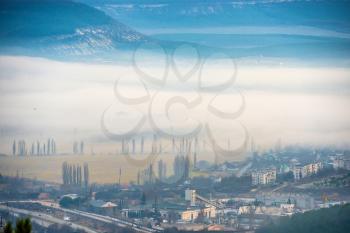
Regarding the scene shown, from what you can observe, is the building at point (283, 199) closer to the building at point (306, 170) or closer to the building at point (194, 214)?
the building at point (306, 170)

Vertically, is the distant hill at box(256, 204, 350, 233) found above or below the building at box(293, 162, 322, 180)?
below

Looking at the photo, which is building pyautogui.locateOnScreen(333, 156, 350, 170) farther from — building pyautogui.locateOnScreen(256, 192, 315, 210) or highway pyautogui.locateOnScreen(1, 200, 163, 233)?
highway pyautogui.locateOnScreen(1, 200, 163, 233)

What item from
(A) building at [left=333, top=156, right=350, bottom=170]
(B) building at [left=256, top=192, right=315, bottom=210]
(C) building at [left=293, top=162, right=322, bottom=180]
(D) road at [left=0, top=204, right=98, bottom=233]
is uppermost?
(A) building at [left=333, top=156, right=350, bottom=170]

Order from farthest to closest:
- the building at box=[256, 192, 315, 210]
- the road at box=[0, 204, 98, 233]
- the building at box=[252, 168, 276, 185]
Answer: the building at box=[252, 168, 276, 185], the building at box=[256, 192, 315, 210], the road at box=[0, 204, 98, 233]

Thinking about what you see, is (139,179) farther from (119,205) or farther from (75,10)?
(75,10)

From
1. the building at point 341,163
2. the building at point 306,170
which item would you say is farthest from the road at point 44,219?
the building at point 341,163

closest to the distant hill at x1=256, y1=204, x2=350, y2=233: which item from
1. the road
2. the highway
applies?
the highway

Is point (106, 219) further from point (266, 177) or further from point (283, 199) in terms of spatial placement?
point (283, 199)

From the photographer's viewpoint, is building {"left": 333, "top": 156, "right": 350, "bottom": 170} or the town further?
building {"left": 333, "top": 156, "right": 350, "bottom": 170}

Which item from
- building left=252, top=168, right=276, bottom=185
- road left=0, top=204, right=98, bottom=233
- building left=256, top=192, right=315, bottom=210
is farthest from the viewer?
building left=252, top=168, right=276, bottom=185

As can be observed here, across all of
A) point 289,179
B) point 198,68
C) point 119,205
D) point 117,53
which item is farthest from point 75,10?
point 289,179
